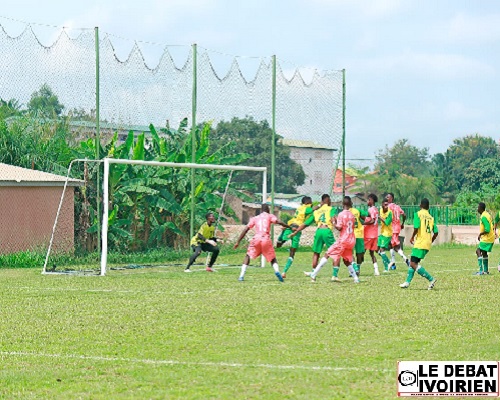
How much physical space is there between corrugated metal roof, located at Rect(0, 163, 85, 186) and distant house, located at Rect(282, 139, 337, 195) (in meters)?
7.33

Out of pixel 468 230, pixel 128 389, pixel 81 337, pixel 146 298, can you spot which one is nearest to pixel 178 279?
pixel 146 298

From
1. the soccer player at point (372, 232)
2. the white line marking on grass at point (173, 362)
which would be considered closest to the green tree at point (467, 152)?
the soccer player at point (372, 232)

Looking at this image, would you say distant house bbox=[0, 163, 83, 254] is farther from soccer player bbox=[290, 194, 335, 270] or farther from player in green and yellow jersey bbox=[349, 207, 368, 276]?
player in green and yellow jersey bbox=[349, 207, 368, 276]

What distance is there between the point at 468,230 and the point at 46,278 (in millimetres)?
30971

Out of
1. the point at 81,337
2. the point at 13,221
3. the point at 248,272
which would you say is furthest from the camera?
the point at 13,221

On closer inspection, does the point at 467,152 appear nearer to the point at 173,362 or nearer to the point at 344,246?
the point at 344,246

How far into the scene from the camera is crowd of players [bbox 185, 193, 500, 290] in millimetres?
19969

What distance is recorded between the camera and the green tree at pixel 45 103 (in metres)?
27.9

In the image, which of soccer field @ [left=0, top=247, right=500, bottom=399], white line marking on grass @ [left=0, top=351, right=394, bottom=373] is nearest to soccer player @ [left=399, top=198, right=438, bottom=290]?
soccer field @ [left=0, top=247, right=500, bottom=399]

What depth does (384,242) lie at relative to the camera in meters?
25.4

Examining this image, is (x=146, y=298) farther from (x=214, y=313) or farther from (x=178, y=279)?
(x=178, y=279)

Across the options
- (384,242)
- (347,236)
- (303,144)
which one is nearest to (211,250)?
(384,242)

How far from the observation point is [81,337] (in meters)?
12.7

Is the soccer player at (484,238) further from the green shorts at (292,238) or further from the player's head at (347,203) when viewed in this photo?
the green shorts at (292,238)
